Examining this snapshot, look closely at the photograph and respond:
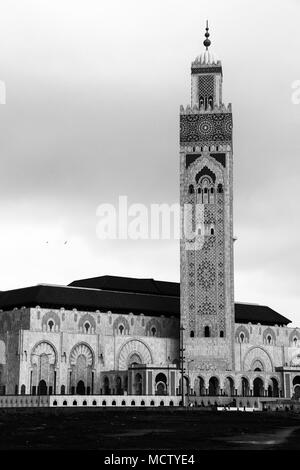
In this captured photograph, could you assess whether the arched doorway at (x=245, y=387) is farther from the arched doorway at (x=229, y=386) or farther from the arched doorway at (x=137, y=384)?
the arched doorway at (x=137, y=384)

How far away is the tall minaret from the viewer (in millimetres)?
106688

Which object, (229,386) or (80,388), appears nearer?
(80,388)

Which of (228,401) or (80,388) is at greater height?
(80,388)

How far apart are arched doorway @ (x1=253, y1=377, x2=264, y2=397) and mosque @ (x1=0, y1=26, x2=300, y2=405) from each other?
0.18m

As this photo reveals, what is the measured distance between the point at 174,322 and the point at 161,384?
39.0 ft

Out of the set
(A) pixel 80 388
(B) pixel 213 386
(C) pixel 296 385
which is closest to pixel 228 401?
(B) pixel 213 386

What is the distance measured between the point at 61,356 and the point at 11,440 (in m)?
62.9

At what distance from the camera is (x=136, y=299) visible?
376 ft

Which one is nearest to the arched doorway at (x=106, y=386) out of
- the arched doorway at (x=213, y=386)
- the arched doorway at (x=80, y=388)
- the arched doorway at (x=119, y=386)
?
the arched doorway at (x=119, y=386)

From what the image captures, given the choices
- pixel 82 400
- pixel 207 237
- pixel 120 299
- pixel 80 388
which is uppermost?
pixel 207 237

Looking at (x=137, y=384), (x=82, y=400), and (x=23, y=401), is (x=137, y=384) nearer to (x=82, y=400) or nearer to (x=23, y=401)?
(x=82, y=400)

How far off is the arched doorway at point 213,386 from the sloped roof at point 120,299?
11.7m

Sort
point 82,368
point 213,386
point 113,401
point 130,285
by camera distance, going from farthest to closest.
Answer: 1. point 130,285
2. point 213,386
3. point 82,368
4. point 113,401

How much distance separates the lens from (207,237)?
10769 cm
